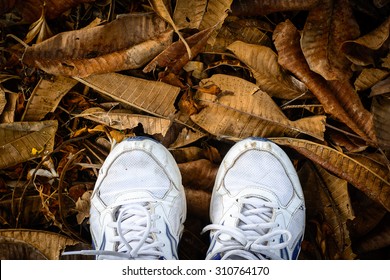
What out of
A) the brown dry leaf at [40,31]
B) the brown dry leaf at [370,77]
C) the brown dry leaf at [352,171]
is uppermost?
the brown dry leaf at [40,31]

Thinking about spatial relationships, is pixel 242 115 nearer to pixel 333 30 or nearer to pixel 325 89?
pixel 325 89

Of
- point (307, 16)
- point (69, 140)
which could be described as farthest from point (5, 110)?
point (307, 16)

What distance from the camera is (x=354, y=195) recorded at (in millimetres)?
1511

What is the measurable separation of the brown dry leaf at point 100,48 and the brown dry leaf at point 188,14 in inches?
2.0

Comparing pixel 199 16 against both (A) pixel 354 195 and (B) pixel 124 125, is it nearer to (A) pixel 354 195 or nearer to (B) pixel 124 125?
(B) pixel 124 125

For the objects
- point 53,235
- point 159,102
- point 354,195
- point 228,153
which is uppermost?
point 159,102

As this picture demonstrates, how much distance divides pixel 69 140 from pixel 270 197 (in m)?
0.64

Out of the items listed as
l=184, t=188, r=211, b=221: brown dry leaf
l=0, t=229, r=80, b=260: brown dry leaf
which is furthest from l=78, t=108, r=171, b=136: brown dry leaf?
l=0, t=229, r=80, b=260: brown dry leaf

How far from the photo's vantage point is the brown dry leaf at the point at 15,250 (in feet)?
4.72

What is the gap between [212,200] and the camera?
1.48 meters

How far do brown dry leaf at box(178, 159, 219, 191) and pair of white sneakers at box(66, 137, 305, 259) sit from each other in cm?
3

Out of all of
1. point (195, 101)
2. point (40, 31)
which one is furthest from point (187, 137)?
point (40, 31)

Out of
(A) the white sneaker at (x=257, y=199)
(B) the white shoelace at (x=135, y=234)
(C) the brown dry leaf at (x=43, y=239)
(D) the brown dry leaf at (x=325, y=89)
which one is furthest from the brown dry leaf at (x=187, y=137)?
(C) the brown dry leaf at (x=43, y=239)

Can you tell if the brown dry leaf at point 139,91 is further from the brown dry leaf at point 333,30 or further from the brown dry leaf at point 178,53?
the brown dry leaf at point 333,30
